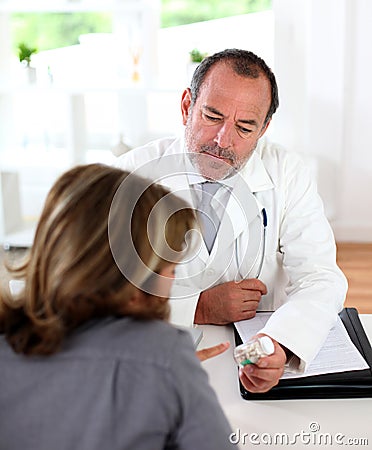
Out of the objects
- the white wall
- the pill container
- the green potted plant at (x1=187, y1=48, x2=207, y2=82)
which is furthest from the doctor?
the white wall

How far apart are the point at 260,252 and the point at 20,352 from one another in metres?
0.99

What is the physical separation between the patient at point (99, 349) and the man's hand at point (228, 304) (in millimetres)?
649

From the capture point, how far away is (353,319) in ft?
5.29

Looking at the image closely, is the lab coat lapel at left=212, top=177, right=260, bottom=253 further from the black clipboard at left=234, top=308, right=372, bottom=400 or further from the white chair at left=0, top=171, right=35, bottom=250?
the white chair at left=0, top=171, right=35, bottom=250

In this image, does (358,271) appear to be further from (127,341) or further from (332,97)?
(127,341)

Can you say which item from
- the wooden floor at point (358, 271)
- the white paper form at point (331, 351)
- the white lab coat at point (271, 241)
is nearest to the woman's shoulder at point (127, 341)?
the white paper form at point (331, 351)

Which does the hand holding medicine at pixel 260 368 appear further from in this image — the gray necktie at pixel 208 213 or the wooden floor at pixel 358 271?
the wooden floor at pixel 358 271

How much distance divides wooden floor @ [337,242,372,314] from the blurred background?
0.13 meters

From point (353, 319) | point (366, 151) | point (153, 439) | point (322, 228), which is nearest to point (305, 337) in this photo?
point (353, 319)

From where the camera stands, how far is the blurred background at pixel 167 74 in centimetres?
381

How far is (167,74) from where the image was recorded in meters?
4.11

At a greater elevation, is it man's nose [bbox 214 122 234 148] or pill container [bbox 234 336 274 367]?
man's nose [bbox 214 122 234 148]

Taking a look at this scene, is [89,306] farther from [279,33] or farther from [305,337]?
[279,33]

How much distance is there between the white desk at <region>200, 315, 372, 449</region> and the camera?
120 centimetres
